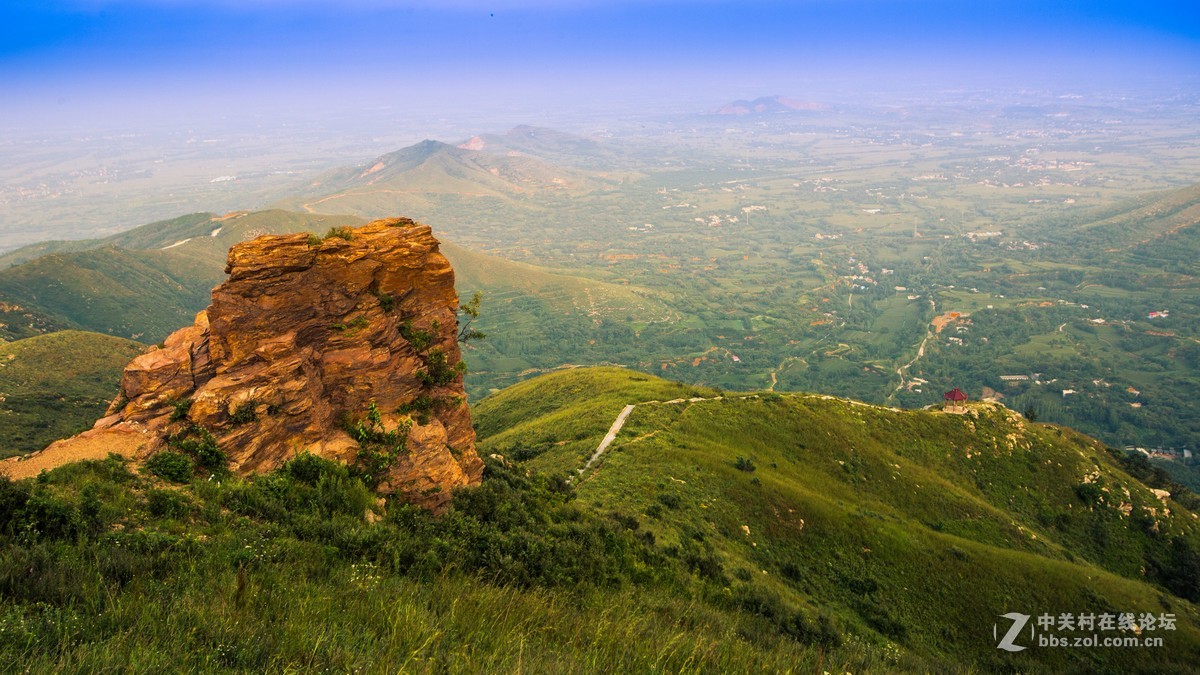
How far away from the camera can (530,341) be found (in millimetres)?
148625

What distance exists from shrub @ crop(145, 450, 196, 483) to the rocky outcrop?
2.96 feet

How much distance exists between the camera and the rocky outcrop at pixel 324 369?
63.4 feet

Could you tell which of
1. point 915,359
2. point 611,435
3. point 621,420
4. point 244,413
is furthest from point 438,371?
point 915,359

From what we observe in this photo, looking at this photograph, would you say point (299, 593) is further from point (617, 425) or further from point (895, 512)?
point (895, 512)

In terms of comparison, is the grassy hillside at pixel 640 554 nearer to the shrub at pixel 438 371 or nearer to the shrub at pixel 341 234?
the shrub at pixel 438 371

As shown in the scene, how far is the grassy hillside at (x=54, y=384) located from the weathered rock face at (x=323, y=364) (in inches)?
1333

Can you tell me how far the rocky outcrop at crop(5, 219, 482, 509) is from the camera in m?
19.3

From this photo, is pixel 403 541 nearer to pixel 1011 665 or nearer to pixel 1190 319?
pixel 1011 665

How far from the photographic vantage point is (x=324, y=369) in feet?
73.2

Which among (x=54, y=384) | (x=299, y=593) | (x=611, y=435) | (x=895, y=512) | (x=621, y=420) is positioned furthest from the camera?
(x=54, y=384)

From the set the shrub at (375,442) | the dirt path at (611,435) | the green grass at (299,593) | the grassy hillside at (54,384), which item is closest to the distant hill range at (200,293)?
the grassy hillside at (54,384)

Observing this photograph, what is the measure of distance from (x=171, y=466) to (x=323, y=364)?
6.52 metres

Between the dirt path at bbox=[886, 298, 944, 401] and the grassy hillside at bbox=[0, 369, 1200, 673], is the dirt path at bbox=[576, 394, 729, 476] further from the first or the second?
the dirt path at bbox=[886, 298, 944, 401]

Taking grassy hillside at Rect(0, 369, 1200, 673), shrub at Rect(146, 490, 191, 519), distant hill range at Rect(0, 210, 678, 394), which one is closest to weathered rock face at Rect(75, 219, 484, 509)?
grassy hillside at Rect(0, 369, 1200, 673)
